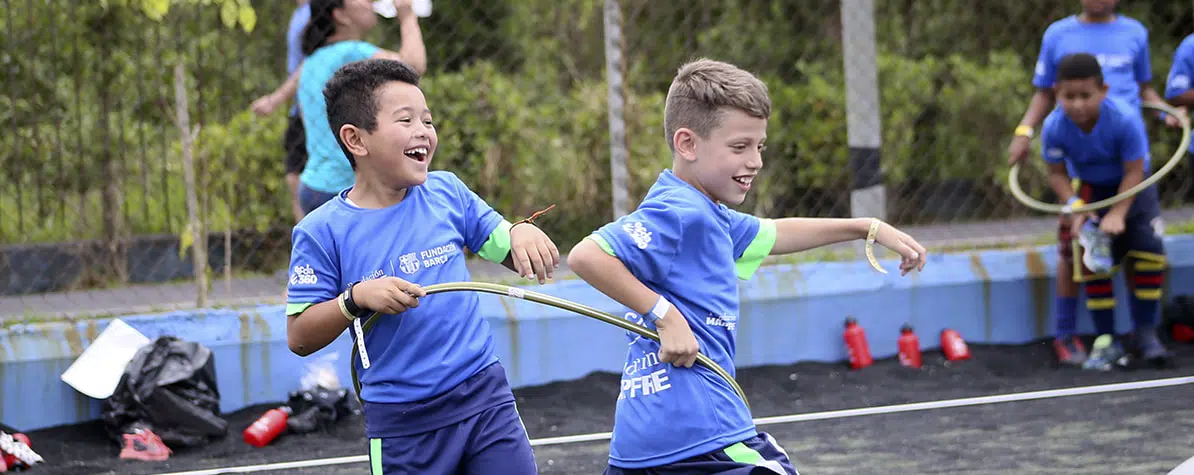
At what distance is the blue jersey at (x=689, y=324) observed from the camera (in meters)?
3.17

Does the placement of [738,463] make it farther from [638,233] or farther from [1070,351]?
[1070,351]

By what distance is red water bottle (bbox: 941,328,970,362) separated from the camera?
715 centimetres

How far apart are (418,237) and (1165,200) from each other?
7.08 meters

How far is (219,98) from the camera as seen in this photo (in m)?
7.58

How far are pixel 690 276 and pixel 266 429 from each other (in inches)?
129

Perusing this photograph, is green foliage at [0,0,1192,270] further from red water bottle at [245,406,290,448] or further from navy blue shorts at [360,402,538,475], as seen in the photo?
navy blue shorts at [360,402,538,475]

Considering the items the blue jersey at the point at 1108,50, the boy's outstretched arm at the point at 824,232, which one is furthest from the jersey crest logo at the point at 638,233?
the blue jersey at the point at 1108,50

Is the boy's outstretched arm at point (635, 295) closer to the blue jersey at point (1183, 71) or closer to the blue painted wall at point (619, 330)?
the blue painted wall at point (619, 330)

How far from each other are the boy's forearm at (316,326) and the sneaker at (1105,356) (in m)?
4.73

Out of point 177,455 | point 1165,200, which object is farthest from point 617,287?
point 1165,200

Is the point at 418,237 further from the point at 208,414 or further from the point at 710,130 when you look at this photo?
the point at 208,414

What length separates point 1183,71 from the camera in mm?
7816

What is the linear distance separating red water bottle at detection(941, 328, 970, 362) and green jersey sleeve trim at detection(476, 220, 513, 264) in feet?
13.6

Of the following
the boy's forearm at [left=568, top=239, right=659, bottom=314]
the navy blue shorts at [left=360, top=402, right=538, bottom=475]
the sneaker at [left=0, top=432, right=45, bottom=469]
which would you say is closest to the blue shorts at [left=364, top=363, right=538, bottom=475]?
the navy blue shorts at [left=360, top=402, right=538, bottom=475]
